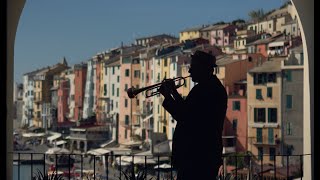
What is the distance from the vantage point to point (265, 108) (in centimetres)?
2916

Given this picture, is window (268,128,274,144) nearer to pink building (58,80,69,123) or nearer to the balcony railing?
the balcony railing

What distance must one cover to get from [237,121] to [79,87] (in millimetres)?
23324

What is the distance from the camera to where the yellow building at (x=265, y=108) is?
28.4m

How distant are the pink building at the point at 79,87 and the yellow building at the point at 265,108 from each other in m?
24.2

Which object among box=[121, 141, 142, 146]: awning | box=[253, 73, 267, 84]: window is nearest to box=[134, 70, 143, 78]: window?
box=[121, 141, 142, 146]: awning

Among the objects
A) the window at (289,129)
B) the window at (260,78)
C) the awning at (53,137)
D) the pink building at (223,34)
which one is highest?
the pink building at (223,34)

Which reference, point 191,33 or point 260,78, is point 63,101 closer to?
point 191,33

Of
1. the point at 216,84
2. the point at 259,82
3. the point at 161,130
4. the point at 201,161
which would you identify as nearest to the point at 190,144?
the point at 201,161

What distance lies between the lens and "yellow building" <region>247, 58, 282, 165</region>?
28438mm

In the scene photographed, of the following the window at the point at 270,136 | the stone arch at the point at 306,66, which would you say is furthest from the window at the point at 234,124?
the stone arch at the point at 306,66

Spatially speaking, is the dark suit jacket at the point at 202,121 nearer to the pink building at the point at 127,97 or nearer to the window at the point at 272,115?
the window at the point at 272,115

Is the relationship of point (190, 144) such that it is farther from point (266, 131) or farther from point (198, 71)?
point (266, 131)

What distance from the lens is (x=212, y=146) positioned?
4.74 m

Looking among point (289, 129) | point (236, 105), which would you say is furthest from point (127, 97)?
point (289, 129)
